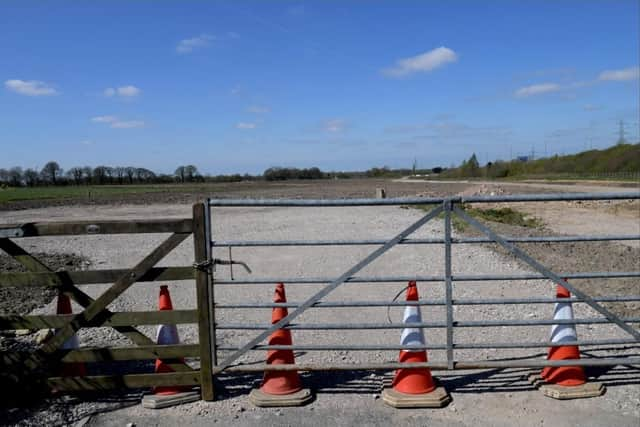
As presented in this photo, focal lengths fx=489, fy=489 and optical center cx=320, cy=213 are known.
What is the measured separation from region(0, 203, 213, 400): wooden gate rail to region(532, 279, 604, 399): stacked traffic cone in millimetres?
3034

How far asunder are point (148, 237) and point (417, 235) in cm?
892

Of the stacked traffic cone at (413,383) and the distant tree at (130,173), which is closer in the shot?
the stacked traffic cone at (413,383)

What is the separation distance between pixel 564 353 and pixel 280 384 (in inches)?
102

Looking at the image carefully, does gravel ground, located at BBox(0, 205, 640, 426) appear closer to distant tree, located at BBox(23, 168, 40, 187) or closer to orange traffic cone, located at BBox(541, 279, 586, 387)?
orange traffic cone, located at BBox(541, 279, 586, 387)

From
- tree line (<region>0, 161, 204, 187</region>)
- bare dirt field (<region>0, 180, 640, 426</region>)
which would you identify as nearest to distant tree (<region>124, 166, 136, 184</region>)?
tree line (<region>0, 161, 204, 187</region>)

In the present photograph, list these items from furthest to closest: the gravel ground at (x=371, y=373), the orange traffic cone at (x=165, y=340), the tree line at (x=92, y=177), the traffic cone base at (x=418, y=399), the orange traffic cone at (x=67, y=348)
Result: the tree line at (x=92, y=177)
the orange traffic cone at (x=67, y=348)
the orange traffic cone at (x=165, y=340)
the traffic cone base at (x=418, y=399)
the gravel ground at (x=371, y=373)

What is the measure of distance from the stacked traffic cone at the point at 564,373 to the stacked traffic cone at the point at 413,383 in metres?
0.96

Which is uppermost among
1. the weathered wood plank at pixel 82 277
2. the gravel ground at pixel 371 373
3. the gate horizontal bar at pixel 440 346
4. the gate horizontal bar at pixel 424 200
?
the gate horizontal bar at pixel 424 200

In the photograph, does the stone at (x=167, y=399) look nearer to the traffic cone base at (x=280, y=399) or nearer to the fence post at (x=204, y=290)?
the fence post at (x=204, y=290)

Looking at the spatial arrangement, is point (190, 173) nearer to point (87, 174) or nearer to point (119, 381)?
point (87, 174)

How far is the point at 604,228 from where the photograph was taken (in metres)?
19.9

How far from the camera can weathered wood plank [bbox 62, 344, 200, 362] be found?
166 inches

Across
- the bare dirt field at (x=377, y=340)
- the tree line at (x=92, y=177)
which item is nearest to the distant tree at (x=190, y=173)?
the tree line at (x=92, y=177)

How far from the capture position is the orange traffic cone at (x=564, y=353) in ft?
14.3
